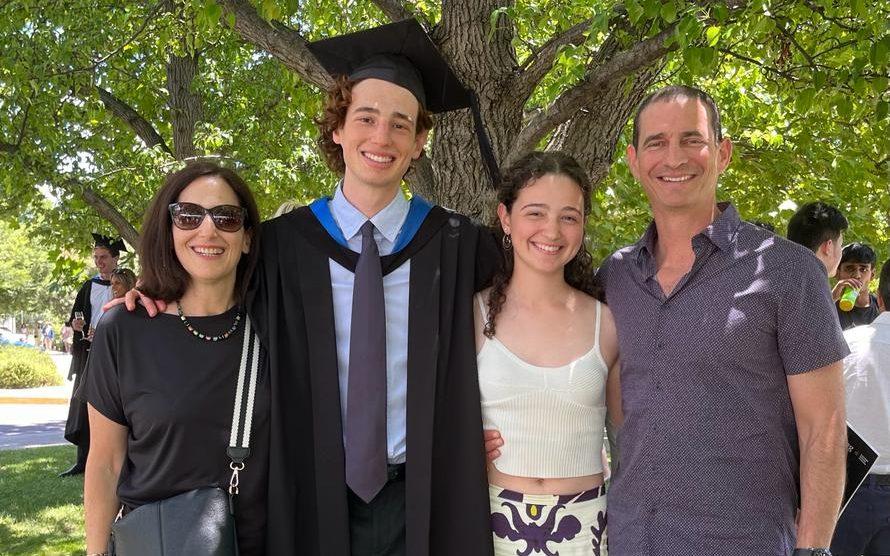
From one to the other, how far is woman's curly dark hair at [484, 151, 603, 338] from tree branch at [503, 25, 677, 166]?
80 cm

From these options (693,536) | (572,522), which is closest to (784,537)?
(693,536)

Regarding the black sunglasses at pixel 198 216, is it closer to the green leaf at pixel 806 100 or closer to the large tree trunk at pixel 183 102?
the green leaf at pixel 806 100

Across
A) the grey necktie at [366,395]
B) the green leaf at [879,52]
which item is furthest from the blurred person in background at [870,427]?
the grey necktie at [366,395]

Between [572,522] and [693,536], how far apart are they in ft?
1.18

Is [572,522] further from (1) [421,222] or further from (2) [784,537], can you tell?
(1) [421,222]

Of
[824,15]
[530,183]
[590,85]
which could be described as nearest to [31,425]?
[590,85]

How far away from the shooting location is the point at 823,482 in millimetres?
2188

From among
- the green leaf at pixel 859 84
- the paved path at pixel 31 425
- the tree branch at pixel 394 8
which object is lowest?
the paved path at pixel 31 425

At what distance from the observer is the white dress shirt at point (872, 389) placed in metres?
3.26

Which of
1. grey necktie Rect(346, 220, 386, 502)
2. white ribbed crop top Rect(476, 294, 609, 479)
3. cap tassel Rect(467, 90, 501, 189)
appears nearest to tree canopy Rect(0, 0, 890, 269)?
cap tassel Rect(467, 90, 501, 189)

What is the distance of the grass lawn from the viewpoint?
5.85m

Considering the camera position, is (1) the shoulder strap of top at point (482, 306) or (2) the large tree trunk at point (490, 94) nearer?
(1) the shoulder strap of top at point (482, 306)

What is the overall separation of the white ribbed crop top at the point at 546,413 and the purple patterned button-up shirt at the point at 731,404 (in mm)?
222

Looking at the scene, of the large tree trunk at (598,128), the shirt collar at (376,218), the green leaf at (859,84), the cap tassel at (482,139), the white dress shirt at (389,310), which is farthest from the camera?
the large tree trunk at (598,128)
